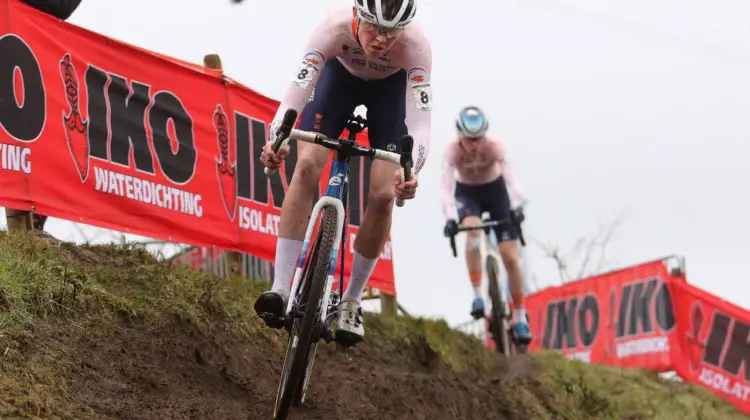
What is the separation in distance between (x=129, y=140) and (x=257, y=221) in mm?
1664

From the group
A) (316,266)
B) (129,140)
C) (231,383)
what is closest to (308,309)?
(316,266)

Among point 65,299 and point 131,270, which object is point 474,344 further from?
point 65,299

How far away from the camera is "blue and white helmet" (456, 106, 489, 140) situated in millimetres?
12312

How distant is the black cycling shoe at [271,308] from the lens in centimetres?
669

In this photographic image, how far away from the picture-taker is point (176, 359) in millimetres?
7477

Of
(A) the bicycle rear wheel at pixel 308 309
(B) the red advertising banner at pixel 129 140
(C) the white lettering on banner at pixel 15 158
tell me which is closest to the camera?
(A) the bicycle rear wheel at pixel 308 309

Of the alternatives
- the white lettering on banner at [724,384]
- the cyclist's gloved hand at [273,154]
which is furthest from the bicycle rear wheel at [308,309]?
the white lettering on banner at [724,384]

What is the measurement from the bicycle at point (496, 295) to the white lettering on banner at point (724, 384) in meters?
4.74

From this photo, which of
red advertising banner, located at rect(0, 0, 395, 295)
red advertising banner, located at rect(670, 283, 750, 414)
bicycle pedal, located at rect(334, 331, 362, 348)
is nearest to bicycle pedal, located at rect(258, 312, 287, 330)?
bicycle pedal, located at rect(334, 331, 362, 348)

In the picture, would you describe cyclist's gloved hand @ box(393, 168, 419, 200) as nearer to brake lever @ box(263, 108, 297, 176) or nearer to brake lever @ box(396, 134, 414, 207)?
brake lever @ box(396, 134, 414, 207)

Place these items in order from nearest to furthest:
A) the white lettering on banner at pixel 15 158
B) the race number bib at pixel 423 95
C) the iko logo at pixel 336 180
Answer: the iko logo at pixel 336 180, the race number bib at pixel 423 95, the white lettering on banner at pixel 15 158

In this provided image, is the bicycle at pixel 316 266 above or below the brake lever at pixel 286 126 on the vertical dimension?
below

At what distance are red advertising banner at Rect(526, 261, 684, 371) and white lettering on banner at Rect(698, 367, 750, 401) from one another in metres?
0.60

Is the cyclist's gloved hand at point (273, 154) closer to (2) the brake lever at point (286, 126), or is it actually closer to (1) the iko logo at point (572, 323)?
(2) the brake lever at point (286, 126)
